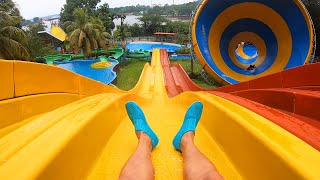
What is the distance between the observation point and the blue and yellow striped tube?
716cm

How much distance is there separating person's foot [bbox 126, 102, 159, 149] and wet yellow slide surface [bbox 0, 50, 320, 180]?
9cm

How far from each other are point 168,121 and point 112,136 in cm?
86

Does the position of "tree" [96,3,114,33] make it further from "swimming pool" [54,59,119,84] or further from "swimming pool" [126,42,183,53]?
"swimming pool" [54,59,119,84]

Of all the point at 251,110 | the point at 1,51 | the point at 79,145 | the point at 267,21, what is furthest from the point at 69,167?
the point at 1,51

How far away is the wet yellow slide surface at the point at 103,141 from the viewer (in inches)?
37.6

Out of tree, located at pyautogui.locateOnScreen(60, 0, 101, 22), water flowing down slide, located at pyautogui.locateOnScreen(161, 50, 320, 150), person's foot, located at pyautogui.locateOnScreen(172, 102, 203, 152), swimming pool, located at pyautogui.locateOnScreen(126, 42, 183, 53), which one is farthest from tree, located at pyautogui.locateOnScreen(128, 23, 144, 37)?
person's foot, located at pyautogui.locateOnScreen(172, 102, 203, 152)

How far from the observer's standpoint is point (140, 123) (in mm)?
Answer: 1859

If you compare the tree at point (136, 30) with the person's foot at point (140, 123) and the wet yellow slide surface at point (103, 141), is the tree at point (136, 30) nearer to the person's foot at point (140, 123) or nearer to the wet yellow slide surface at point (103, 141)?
the wet yellow slide surface at point (103, 141)

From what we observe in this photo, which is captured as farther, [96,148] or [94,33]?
[94,33]

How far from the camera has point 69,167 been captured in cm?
114

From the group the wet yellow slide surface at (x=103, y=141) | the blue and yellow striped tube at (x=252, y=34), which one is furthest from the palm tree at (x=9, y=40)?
the wet yellow slide surface at (x=103, y=141)

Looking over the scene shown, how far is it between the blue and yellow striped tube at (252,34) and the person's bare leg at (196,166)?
5696 millimetres

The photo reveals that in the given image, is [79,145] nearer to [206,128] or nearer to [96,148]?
[96,148]

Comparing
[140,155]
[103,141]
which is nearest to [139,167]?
[140,155]
